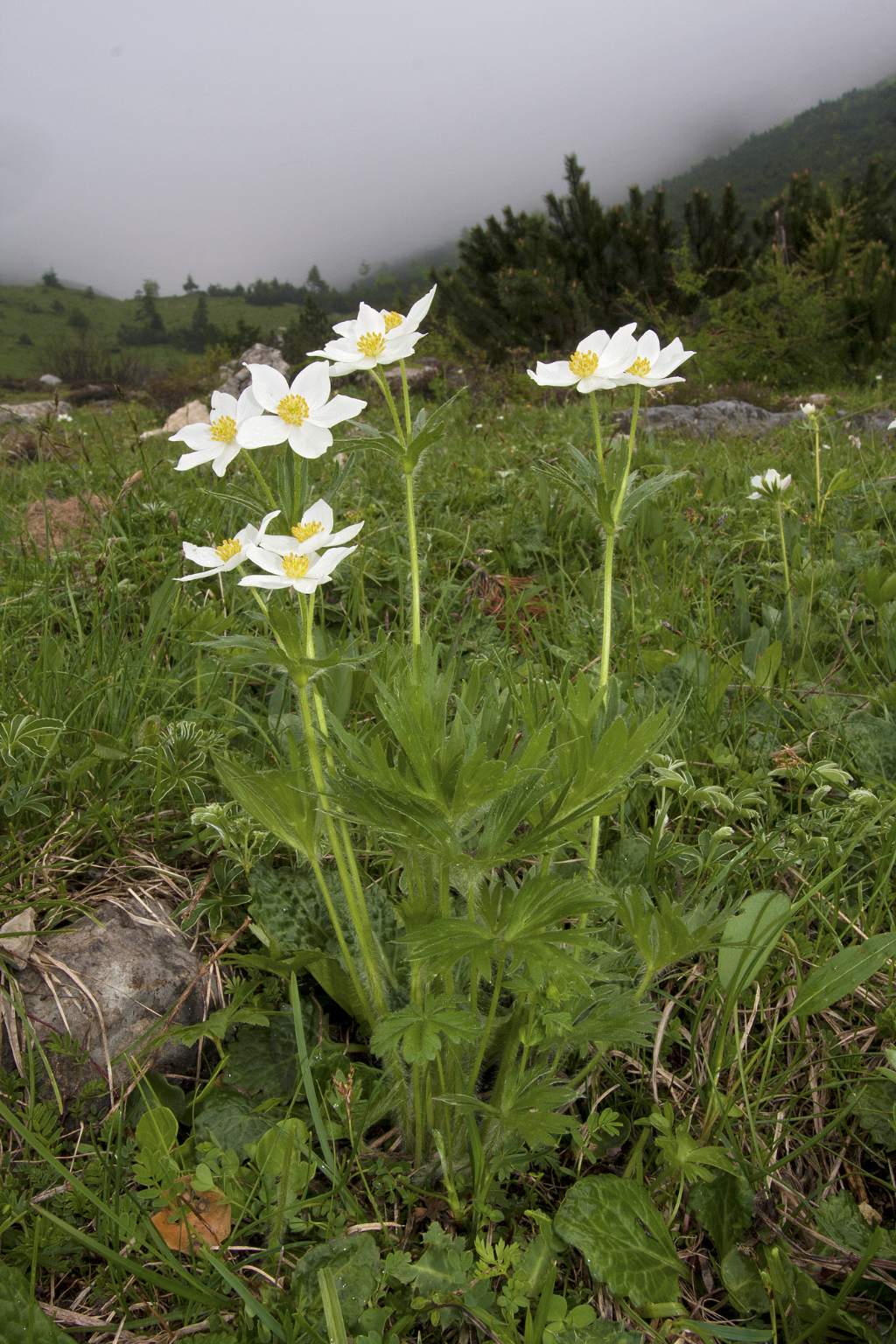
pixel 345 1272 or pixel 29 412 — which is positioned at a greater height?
pixel 29 412

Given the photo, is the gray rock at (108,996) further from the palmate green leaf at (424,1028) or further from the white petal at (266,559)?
the white petal at (266,559)

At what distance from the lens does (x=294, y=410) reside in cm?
115

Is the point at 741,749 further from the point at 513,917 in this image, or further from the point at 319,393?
Result: the point at 319,393

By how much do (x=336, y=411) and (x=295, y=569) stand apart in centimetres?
25

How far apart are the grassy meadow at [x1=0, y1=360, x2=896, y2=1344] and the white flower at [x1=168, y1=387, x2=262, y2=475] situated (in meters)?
0.09

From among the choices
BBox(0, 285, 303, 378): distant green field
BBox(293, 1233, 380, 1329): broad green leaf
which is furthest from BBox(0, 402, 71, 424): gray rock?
BBox(0, 285, 303, 378): distant green field

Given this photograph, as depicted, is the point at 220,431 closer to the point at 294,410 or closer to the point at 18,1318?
the point at 294,410

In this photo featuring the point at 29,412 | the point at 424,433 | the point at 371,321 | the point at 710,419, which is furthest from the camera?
the point at 29,412

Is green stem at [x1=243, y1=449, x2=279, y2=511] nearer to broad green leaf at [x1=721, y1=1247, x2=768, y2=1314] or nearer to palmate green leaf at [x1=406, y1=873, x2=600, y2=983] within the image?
palmate green leaf at [x1=406, y1=873, x2=600, y2=983]

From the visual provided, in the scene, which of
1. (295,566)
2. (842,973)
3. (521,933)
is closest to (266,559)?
(295,566)

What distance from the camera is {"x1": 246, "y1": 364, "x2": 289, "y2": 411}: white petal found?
3.92 ft

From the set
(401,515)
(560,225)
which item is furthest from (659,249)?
(401,515)

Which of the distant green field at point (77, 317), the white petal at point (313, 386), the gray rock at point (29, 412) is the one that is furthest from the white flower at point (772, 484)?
the distant green field at point (77, 317)

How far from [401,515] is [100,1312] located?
3.06 meters
